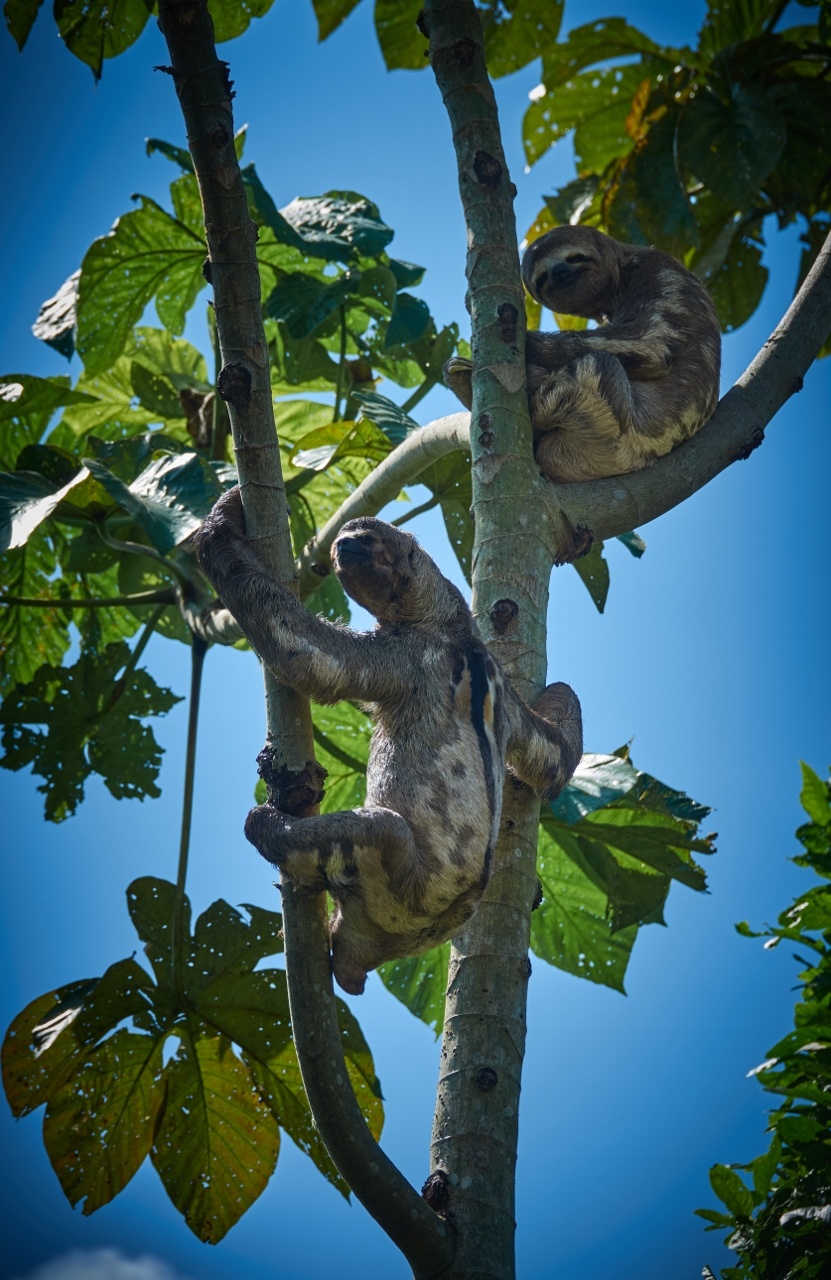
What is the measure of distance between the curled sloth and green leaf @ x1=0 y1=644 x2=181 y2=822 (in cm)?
256

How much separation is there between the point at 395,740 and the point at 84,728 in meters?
3.06

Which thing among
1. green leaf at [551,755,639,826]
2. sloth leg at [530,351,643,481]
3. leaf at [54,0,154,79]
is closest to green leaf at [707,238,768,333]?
sloth leg at [530,351,643,481]

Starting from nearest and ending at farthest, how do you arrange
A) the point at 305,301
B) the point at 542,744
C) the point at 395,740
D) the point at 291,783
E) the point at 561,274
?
the point at 291,783, the point at 395,740, the point at 542,744, the point at 305,301, the point at 561,274

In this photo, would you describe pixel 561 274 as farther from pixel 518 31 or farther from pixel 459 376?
pixel 518 31

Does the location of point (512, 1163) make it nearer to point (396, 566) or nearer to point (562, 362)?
point (396, 566)

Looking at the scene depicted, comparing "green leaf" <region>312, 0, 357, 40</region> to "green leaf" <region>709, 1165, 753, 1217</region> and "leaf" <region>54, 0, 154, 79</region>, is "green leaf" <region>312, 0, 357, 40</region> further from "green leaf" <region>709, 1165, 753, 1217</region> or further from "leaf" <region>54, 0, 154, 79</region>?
"green leaf" <region>709, 1165, 753, 1217</region>

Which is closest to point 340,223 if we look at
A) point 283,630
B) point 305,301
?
point 305,301

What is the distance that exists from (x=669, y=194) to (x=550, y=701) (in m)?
4.19

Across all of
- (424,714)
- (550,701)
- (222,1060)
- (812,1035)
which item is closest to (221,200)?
(424,714)

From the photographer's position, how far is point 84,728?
6320mm

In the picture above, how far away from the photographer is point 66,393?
616 cm

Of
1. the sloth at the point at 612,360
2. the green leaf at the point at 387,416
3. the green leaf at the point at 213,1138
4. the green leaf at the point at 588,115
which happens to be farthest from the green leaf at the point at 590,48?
the green leaf at the point at 213,1138

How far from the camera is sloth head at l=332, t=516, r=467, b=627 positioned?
408cm

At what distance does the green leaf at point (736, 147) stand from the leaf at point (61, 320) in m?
3.77
